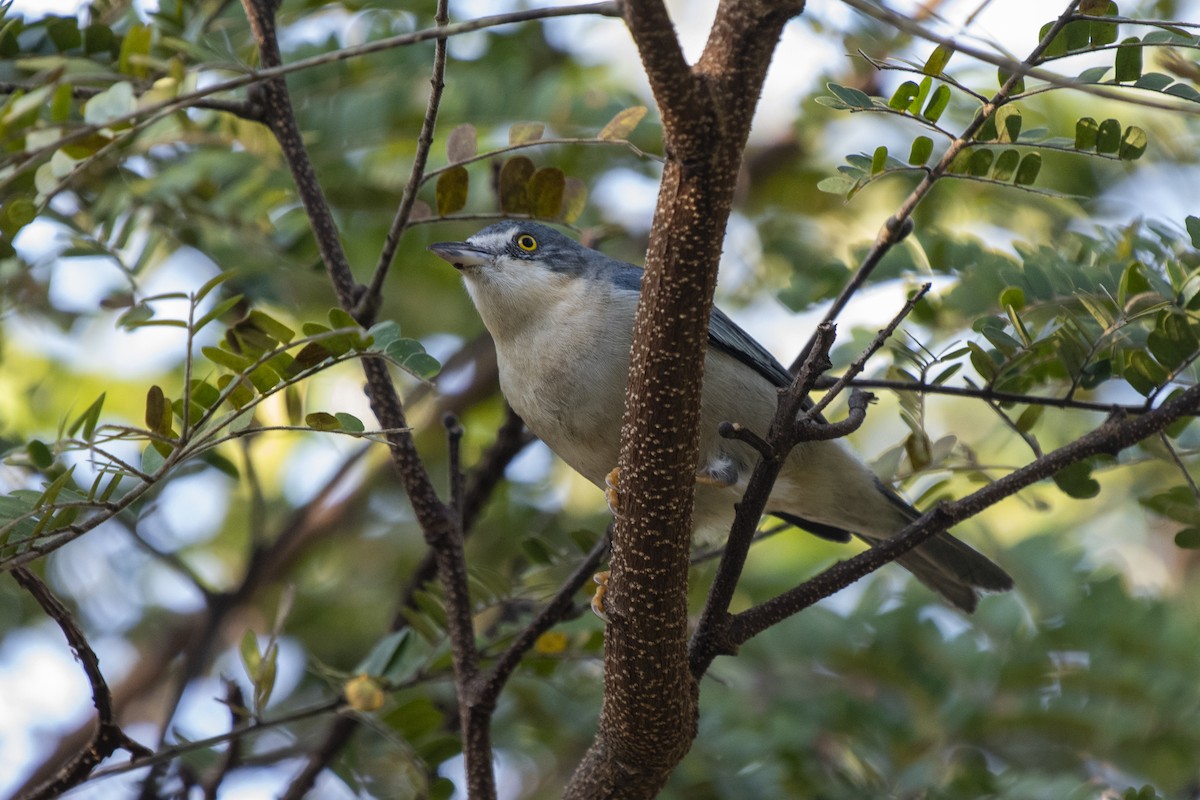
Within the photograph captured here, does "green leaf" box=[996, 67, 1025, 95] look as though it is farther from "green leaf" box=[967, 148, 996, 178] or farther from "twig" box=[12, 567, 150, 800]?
"twig" box=[12, 567, 150, 800]

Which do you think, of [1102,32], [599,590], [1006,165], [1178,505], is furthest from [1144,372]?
[599,590]

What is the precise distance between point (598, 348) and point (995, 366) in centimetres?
130

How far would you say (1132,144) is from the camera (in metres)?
2.83

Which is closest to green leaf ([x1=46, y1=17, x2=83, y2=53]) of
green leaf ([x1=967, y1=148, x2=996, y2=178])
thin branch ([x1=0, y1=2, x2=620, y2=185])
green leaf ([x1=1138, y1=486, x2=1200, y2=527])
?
thin branch ([x1=0, y1=2, x2=620, y2=185])

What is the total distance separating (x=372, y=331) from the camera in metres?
2.71

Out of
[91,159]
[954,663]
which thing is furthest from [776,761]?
[91,159]

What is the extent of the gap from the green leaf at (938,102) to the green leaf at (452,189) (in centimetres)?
127

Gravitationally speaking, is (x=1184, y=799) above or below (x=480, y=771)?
below

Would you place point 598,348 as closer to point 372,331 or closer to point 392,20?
point 372,331

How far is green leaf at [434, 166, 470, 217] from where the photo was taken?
334cm

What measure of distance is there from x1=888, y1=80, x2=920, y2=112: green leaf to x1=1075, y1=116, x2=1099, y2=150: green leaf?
400 mm

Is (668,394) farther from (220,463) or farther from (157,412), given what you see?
(220,463)

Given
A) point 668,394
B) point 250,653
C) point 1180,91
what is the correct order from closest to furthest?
point 668,394
point 1180,91
point 250,653

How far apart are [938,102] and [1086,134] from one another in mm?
370
